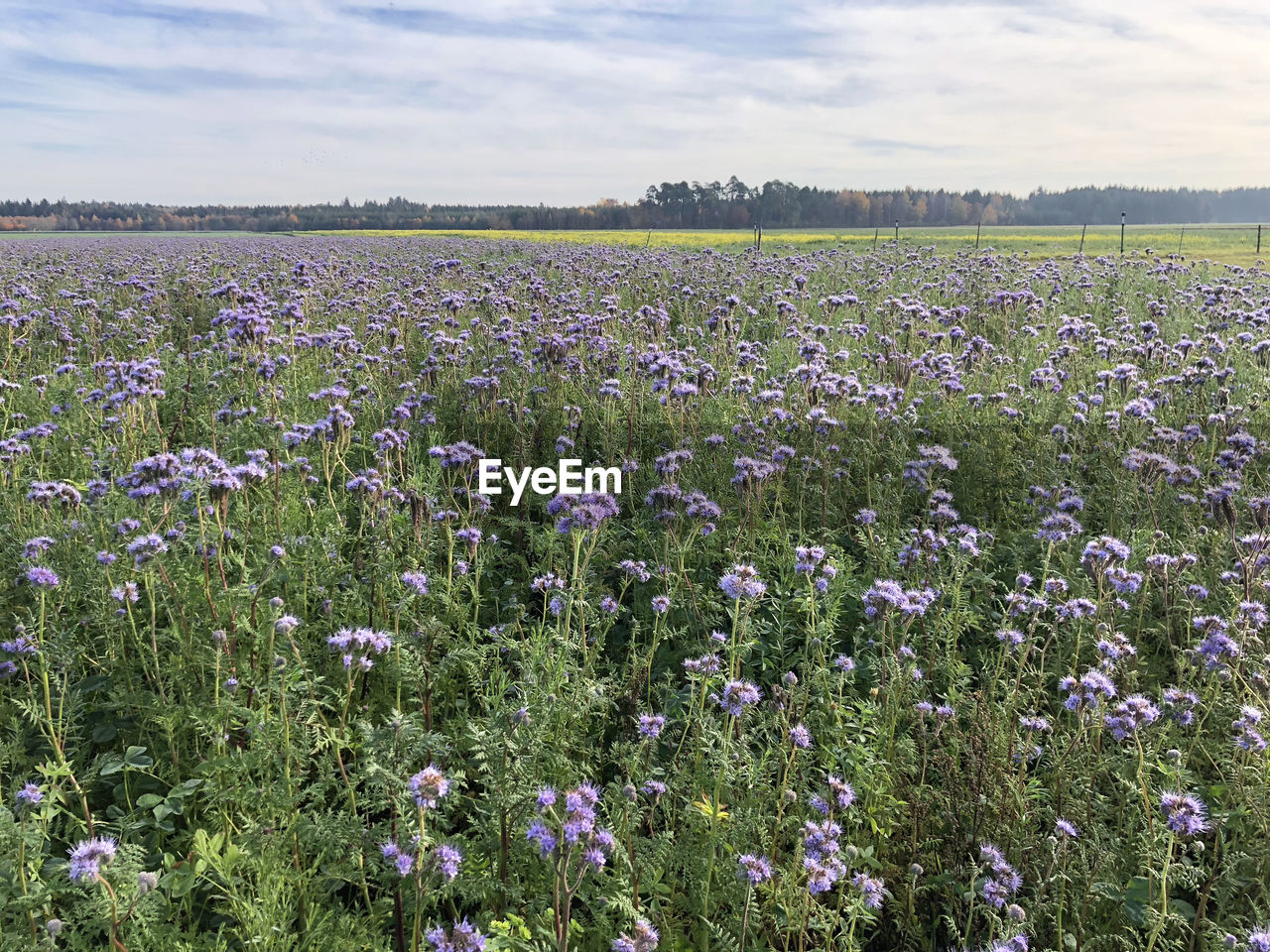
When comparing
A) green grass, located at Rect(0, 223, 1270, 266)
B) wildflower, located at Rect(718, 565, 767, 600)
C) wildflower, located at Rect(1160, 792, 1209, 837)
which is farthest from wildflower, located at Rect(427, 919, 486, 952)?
green grass, located at Rect(0, 223, 1270, 266)

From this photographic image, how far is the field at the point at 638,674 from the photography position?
243 cm

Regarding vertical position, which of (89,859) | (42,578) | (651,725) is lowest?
(651,725)

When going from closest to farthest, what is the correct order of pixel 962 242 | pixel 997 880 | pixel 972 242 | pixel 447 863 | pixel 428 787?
pixel 428 787 → pixel 447 863 → pixel 997 880 → pixel 972 242 → pixel 962 242

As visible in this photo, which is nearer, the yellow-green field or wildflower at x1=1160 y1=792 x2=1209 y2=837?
wildflower at x1=1160 y1=792 x2=1209 y2=837

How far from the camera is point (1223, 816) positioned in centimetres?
281

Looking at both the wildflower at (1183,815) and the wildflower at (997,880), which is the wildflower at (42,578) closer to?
the wildflower at (997,880)

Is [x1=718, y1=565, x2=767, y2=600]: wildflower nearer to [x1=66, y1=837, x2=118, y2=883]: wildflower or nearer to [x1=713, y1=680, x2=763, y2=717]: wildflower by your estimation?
[x1=713, y1=680, x2=763, y2=717]: wildflower

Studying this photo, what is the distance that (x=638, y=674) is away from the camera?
12.1 ft

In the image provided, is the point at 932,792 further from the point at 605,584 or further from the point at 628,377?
the point at 628,377

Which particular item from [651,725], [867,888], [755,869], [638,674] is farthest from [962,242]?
[755,869]

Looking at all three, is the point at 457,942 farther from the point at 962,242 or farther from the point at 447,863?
the point at 962,242

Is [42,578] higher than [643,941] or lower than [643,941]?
higher

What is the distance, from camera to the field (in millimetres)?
2434

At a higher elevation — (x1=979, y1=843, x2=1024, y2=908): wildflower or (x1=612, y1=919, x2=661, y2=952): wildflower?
(x1=612, y1=919, x2=661, y2=952): wildflower
